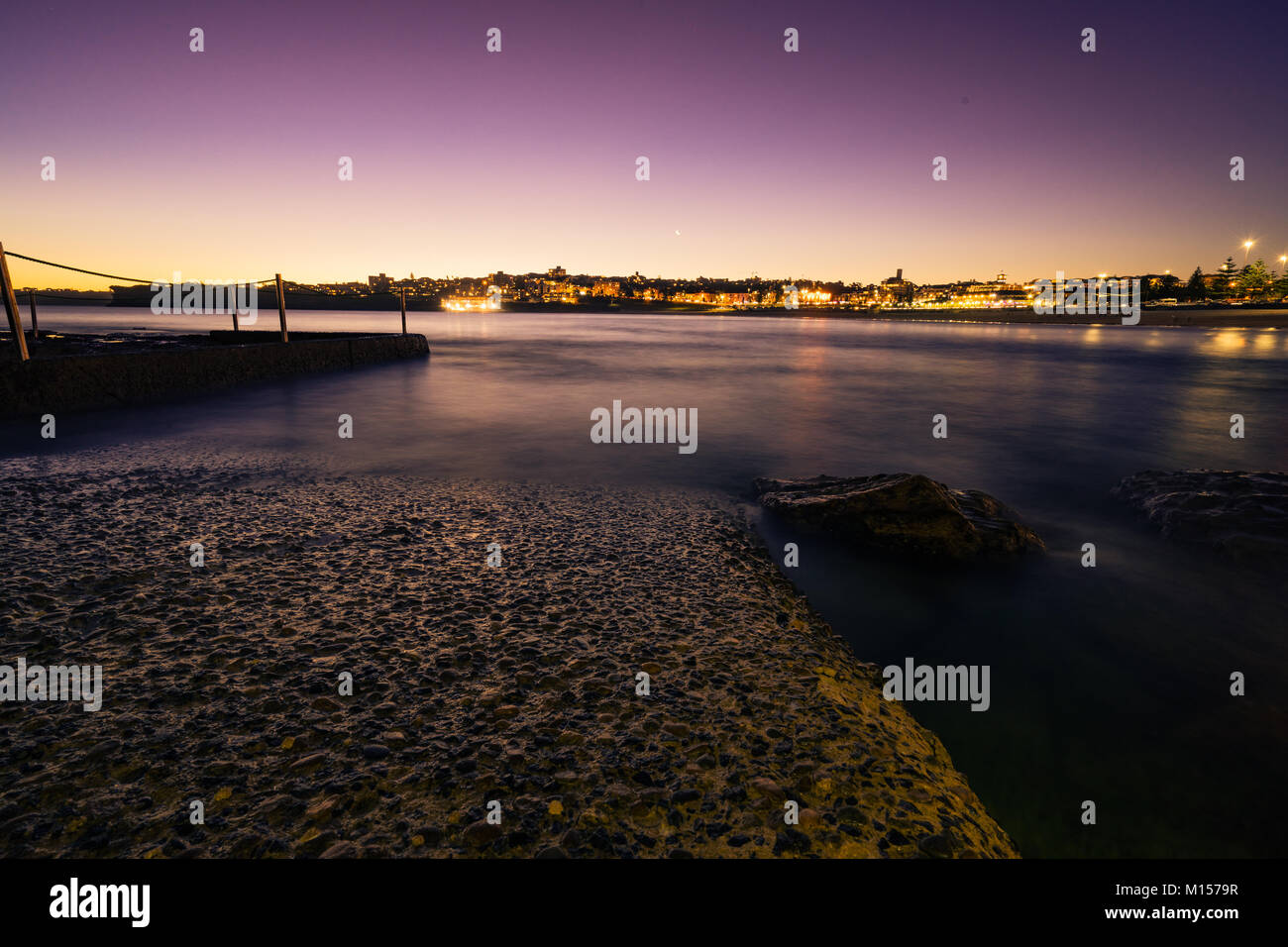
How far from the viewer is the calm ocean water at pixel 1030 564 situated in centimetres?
300

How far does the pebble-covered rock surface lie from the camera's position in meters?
2.04

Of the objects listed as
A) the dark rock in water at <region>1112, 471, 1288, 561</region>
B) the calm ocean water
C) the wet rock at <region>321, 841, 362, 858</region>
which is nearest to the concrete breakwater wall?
the calm ocean water

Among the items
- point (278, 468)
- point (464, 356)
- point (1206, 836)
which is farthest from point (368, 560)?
point (464, 356)

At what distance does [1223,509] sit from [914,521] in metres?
3.97

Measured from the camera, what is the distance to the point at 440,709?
2.63 metres

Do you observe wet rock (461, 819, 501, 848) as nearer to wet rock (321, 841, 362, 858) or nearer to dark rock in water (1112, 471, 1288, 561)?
wet rock (321, 841, 362, 858)

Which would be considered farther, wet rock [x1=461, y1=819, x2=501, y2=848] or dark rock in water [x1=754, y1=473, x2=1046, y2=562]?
dark rock in water [x1=754, y1=473, x2=1046, y2=562]

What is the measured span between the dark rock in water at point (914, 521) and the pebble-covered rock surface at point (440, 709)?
5.11 feet

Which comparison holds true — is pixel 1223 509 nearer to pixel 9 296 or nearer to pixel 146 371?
pixel 9 296

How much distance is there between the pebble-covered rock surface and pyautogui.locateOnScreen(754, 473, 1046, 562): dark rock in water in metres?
1.56

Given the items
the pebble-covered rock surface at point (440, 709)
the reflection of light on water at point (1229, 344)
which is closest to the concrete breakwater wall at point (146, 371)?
the pebble-covered rock surface at point (440, 709)
